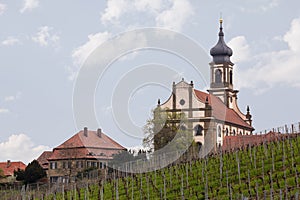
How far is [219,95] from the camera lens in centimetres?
10131

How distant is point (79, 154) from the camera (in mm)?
79750

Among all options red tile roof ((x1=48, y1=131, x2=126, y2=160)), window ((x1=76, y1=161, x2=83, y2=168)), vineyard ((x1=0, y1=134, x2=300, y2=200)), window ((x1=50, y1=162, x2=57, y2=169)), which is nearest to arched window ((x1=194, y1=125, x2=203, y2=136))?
red tile roof ((x1=48, y1=131, x2=126, y2=160))

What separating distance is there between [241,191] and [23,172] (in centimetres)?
4026

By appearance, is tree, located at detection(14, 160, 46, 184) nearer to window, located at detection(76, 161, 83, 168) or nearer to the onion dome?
window, located at detection(76, 161, 83, 168)

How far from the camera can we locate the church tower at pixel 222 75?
101375mm

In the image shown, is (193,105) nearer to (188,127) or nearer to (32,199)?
(188,127)

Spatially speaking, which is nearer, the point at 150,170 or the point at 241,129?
the point at 150,170

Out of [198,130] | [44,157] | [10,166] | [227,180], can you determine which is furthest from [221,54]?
[227,180]

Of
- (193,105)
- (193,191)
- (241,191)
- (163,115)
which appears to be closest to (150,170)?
(193,191)

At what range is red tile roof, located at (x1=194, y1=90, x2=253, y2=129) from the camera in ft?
301

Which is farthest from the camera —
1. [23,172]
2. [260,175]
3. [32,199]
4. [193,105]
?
Answer: [193,105]

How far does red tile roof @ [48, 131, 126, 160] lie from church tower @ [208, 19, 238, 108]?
19.2 meters

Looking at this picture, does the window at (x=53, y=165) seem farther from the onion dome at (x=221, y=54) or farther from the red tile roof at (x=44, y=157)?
the onion dome at (x=221, y=54)

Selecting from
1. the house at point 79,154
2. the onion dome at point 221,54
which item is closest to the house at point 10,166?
the house at point 79,154
